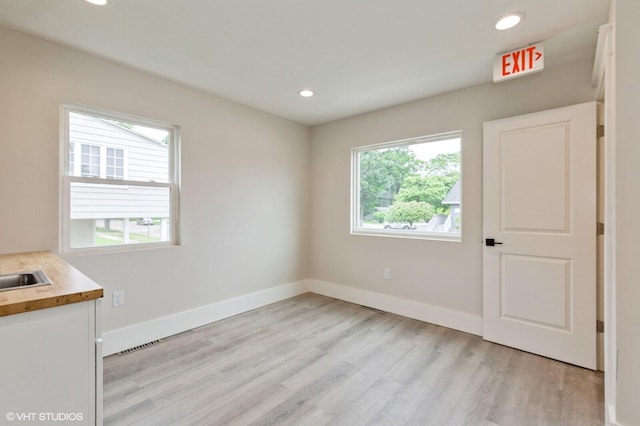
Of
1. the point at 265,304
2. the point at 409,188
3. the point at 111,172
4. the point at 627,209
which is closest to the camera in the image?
the point at 627,209

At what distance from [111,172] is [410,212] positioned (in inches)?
124

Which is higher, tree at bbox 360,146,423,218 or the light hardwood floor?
tree at bbox 360,146,423,218

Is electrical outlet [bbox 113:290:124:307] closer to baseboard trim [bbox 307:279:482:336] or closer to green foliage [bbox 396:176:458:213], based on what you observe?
baseboard trim [bbox 307:279:482:336]

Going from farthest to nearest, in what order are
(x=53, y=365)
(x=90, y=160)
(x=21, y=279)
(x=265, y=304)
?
(x=265, y=304)
(x=90, y=160)
(x=21, y=279)
(x=53, y=365)

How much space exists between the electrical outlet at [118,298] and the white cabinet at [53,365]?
1517 millimetres

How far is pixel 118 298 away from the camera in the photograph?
260 centimetres

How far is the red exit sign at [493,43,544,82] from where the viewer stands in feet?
7.37

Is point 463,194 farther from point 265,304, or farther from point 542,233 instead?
point 265,304

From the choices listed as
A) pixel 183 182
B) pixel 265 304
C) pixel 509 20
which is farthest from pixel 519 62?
pixel 265 304

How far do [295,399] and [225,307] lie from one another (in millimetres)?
1724

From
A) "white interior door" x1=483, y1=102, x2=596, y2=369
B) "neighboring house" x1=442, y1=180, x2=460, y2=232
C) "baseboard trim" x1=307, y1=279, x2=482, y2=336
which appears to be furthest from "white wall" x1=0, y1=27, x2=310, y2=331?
"white interior door" x1=483, y1=102, x2=596, y2=369

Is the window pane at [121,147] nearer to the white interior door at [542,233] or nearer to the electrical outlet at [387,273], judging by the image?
the electrical outlet at [387,273]

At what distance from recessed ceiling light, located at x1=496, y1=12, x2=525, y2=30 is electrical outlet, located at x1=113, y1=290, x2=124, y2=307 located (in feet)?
11.9

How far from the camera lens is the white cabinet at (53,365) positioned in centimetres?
109
